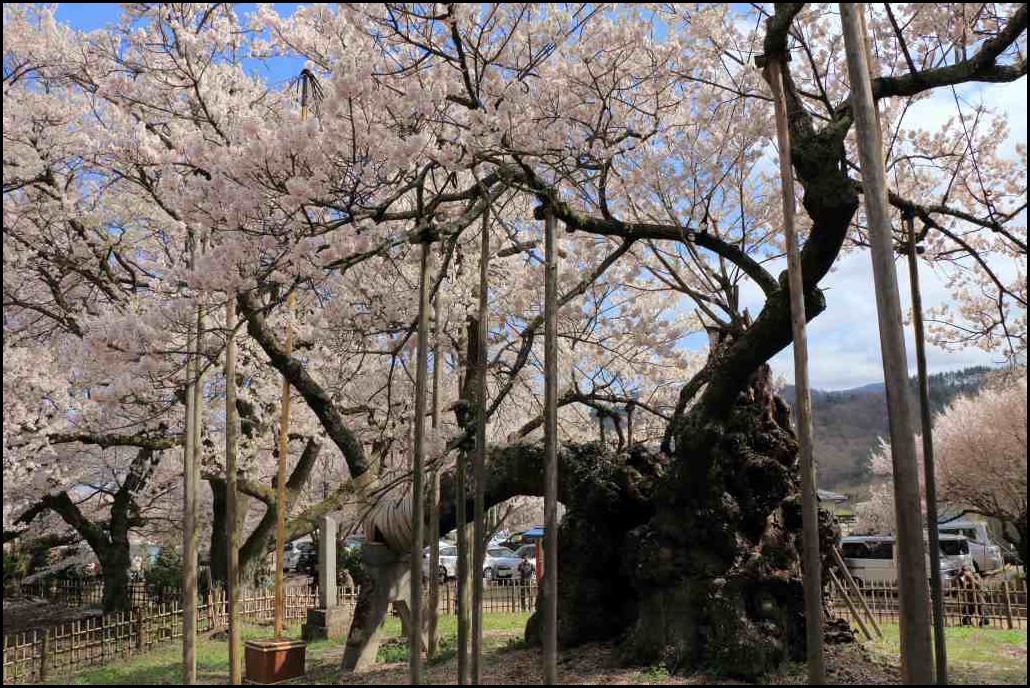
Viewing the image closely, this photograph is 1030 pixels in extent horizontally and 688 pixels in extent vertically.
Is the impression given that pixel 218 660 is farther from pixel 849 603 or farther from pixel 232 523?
pixel 849 603

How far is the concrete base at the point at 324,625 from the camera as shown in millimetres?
11773

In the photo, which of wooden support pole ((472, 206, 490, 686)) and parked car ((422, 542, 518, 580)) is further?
parked car ((422, 542, 518, 580))

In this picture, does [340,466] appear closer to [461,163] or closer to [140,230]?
[140,230]

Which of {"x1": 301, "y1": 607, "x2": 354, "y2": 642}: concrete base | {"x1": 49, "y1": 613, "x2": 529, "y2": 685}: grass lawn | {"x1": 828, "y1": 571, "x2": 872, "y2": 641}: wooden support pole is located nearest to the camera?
{"x1": 828, "y1": 571, "x2": 872, "y2": 641}: wooden support pole

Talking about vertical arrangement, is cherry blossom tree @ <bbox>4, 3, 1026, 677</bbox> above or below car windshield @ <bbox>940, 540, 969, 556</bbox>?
above

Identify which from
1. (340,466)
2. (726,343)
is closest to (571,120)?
(726,343)

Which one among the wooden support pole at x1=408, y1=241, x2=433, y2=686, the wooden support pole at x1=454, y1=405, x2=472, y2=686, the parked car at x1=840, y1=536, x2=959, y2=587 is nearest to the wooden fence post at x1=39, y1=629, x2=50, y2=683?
the wooden support pole at x1=454, y1=405, x2=472, y2=686

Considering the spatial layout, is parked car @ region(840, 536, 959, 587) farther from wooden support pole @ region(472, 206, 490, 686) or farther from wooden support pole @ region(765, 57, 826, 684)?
wooden support pole @ region(765, 57, 826, 684)

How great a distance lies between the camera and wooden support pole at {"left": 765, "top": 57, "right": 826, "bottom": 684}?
4.23 m

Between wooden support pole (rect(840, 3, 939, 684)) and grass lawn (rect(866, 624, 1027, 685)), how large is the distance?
3.50 meters

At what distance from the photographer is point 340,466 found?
20.3 meters

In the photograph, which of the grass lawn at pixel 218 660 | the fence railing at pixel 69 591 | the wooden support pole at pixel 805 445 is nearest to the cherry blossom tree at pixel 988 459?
the grass lawn at pixel 218 660

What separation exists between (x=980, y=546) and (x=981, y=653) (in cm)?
1791

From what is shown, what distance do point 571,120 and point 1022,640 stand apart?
25.3 feet
